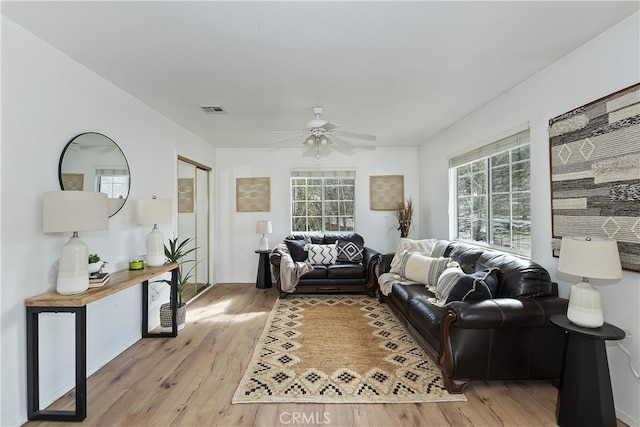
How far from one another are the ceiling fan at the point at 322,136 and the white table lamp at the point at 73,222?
2.05 meters

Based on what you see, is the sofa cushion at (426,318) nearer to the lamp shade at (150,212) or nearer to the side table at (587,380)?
the side table at (587,380)

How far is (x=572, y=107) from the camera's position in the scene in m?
2.41

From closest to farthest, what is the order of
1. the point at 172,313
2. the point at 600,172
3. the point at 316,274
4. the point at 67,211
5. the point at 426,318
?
1. the point at 67,211
2. the point at 600,172
3. the point at 426,318
4. the point at 172,313
5. the point at 316,274

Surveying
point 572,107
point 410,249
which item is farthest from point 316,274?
point 572,107

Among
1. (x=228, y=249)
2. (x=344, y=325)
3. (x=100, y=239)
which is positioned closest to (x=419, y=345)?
(x=344, y=325)

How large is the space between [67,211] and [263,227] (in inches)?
136

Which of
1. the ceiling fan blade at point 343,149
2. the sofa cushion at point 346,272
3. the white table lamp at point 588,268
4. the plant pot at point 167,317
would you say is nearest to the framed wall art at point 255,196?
the ceiling fan blade at point 343,149

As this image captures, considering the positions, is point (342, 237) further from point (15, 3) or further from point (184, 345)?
point (15, 3)

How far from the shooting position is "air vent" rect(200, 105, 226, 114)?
137 inches

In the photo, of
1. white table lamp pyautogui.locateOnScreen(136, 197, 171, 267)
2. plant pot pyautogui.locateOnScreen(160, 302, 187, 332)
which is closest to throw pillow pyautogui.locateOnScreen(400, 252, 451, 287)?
plant pot pyautogui.locateOnScreen(160, 302, 187, 332)

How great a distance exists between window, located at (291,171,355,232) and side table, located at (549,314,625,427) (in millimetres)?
4108

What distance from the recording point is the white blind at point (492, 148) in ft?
9.87

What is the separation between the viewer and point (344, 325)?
3615mm

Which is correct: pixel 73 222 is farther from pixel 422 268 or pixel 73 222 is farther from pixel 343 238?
pixel 343 238
